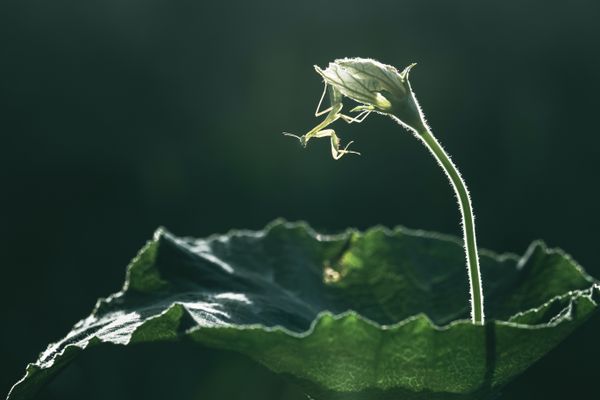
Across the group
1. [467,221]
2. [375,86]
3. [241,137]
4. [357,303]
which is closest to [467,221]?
[467,221]

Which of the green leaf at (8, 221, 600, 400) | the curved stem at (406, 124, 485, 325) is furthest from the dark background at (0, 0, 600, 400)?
the curved stem at (406, 124, 485, 325)

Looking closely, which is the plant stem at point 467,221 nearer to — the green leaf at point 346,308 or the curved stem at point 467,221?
the curved stem at point 467,221

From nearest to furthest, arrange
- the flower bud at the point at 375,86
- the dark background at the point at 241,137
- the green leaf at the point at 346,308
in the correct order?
the green leaf at the point at 346,308 → the flower bud at the point at 375,86 → the dark background at the point at 241,137

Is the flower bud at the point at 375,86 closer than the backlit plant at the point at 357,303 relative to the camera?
No

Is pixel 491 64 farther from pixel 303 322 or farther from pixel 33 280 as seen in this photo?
pixel 303 322

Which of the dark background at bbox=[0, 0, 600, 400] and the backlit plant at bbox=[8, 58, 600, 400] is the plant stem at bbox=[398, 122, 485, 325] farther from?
the dark background at bbox=[0, 0, 600, 400]

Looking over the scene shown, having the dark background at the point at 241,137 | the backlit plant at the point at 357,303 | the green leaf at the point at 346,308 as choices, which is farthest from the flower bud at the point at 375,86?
the dark background at the point at 241,137
